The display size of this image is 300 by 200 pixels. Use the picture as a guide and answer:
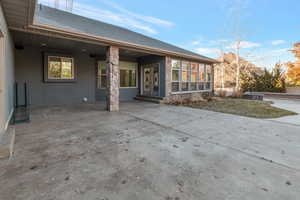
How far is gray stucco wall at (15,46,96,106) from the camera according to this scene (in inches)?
278

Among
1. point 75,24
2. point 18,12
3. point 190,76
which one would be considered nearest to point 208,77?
point 190,76

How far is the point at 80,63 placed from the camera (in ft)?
28.6

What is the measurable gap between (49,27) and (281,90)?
17940mm

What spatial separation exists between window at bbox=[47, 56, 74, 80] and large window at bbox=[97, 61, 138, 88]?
5.38 feet

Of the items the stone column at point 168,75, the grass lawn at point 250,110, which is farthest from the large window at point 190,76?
the grass lawn at point 250,110

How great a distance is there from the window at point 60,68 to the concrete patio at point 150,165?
4.65m

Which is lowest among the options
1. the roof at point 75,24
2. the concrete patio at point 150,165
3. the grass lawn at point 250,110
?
the concrete patio at point 150,165

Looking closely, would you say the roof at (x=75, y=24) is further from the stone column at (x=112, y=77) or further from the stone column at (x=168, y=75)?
the stone column at (x=168, y=75)

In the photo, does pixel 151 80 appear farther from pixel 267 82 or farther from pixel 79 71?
pixel 267 82

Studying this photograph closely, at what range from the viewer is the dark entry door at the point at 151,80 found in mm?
10100

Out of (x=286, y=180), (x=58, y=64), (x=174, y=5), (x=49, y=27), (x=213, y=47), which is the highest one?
(x=174, y=5)

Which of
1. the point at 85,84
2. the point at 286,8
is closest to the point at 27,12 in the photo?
the point at 85,84

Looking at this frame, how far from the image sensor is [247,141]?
11.0ft

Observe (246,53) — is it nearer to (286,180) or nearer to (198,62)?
(198,62)
